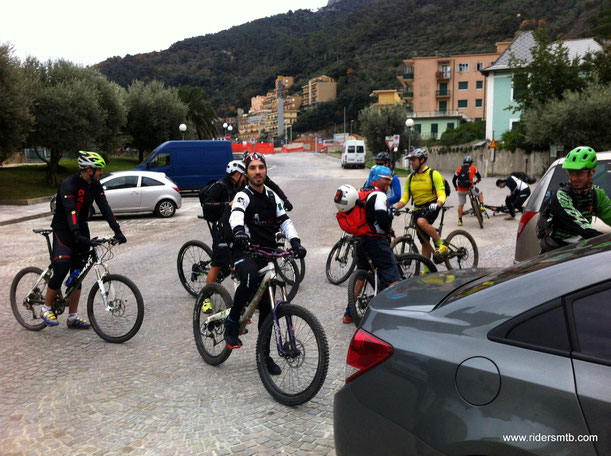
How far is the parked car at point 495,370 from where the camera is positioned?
1764 mm

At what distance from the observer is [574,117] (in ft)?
99.4

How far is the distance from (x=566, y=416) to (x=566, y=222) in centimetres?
285

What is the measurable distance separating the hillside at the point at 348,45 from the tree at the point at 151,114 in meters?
34.0

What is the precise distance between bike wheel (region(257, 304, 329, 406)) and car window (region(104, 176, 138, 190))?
14.3 meters

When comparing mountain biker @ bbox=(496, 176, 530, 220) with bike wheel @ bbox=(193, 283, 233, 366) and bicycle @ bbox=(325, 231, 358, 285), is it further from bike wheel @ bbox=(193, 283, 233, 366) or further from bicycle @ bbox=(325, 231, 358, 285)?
bike wheel @ bbox=(193, 283, 233, 366)

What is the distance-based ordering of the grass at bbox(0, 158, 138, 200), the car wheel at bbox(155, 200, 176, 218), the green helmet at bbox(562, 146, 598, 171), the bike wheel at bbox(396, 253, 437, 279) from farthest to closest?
Answer: the grass at bbox(0, 158, 138, 200) < the car wheel at bbox(155, 200, 176, 218) < the bike wheel at bbox(396, 253, 437, 279) < the green helmet at bbox(562, 146, 598, 171)

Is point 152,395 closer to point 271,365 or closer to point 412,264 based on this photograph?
point 271,365

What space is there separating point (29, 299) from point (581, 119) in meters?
32.0

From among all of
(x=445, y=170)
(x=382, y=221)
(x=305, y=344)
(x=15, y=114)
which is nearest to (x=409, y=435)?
(x=305, y=344)

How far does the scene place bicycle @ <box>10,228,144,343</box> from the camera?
5172 millimetres

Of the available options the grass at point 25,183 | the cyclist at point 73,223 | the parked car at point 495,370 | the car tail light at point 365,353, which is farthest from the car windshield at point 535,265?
the grass at point 25,183

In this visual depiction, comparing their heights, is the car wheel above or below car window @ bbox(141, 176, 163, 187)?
below
